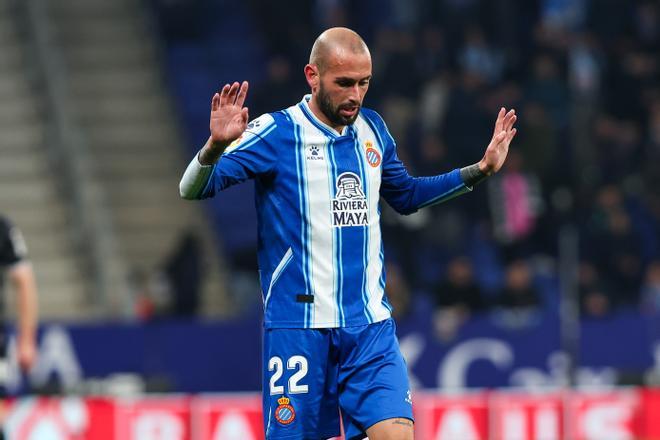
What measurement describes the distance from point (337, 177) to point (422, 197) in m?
0.51

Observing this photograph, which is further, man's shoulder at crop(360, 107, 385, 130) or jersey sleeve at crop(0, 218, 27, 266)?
jersey sleeve at crop(0, 218, 27, 266)

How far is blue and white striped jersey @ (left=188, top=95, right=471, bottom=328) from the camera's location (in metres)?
6.72

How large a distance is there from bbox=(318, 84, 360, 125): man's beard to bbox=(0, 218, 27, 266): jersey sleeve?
3192 millimetres

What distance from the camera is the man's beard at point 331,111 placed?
673cm

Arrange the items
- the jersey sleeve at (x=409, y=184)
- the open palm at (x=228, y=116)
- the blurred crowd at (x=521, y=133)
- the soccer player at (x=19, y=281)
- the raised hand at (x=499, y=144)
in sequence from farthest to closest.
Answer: the blurred crowd at (x=521, y=133) < the soccer player at (x=19, y=281) < the jersey sleeve at (x=409, y=184) < the raised hand at (x=499, y=144) < the open palm at (x=228, y=116)

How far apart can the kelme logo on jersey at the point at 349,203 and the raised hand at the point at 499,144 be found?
57cm

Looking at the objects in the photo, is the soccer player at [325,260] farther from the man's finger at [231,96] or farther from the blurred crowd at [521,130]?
the blurred crowd at [521,130]

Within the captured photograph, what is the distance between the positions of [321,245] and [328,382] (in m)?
0.61

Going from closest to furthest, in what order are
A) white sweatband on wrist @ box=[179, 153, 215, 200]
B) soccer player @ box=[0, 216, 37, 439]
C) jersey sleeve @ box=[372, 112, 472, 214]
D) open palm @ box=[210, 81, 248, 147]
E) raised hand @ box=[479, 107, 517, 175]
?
open palm @ box=[210, 81, 248, 147] < white sweatband on wrist @ box=[179, 153, 215, 200] < raised hand @ box=[479, 107, 517, 175] < jersey sleeve @ box=[372, 112, 472, 214] < soccer player @ box=[0, 216, 37, 439]

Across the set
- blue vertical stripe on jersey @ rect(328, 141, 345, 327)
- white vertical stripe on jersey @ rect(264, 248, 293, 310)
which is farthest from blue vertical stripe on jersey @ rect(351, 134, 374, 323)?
white vertical stripe on jersey @ rect(264, 248, 293, 310)

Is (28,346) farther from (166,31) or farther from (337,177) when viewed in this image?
(166,31)

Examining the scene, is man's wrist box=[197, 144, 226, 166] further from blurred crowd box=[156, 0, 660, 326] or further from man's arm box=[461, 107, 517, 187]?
blurred crowd box=[156, 0, 660, 326]

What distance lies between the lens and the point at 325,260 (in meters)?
6.74

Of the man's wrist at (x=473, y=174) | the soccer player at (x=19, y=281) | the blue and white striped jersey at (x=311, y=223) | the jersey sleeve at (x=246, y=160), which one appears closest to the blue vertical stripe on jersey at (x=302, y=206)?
the blue and white striped jersey at (x=311, y=223)
